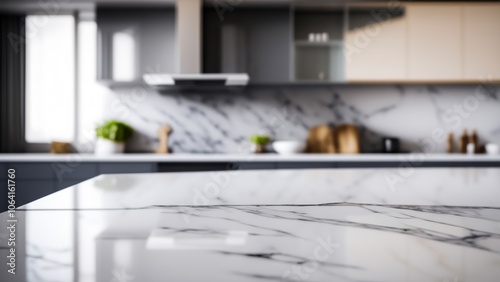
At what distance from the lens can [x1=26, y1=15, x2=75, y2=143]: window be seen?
3.37 meters

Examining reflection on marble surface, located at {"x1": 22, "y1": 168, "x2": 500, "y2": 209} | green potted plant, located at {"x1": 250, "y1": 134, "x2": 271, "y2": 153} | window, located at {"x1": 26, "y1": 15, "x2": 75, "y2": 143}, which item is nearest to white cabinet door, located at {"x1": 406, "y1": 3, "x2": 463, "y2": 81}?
green potted plant, located at {"x1": 250, "y1": 134, "x2": 271, "y2": 153}

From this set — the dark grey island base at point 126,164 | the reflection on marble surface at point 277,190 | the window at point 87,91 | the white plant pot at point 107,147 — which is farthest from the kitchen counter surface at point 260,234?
the window at point 87,91

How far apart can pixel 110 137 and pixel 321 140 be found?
1.76 meters

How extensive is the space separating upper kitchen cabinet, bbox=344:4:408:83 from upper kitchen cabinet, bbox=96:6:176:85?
1.42 metres

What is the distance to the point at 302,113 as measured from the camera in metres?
3.34

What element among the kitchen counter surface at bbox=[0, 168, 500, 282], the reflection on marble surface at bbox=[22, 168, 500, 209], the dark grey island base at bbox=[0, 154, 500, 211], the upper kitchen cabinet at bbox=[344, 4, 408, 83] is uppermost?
the upper kitchen cabinet at bbox=[344, 4, 408, 83]

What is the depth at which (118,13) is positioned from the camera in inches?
118

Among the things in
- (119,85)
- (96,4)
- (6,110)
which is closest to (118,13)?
(96,4)

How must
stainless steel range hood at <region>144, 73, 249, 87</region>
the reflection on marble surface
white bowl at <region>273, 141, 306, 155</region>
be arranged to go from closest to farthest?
1. the reflection on marble surface
2. stainless steel range hood at <region>144, 73, 249, 87</region>
3. white bowl at <region>273, 141, 306, 155</region>

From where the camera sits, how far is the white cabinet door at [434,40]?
2.95 m

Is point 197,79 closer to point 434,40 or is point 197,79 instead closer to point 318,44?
point 318,44

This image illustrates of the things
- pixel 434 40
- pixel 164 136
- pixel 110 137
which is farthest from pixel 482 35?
pixel 110 137

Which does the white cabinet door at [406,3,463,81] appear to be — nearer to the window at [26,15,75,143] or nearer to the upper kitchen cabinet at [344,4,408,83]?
the upper kitchen cabinet at [344,4,408,83]

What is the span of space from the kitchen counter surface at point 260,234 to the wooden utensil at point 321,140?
87.7 inches
